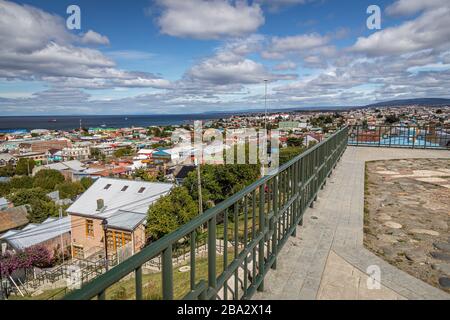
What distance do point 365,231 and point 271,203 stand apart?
5.51ft

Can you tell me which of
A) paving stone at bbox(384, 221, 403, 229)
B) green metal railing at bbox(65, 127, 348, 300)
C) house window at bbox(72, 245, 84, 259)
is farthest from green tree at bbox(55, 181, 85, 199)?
paving stone at bbox(384, 221, 403, 229)

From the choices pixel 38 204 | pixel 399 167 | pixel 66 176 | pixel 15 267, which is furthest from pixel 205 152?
pixel 66 176

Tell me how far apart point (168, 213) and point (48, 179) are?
32.2 m

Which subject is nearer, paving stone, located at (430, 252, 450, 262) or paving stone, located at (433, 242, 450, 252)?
paving stone, located at (430, 252, 450, 262)

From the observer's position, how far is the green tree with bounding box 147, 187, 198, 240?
47.1 ft

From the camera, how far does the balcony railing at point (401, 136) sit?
11.6 metres

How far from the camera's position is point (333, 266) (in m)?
2.95

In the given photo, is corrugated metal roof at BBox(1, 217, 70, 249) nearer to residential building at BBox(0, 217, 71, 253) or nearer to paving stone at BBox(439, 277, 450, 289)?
residential building at BBox(0, 217, 71, 253)

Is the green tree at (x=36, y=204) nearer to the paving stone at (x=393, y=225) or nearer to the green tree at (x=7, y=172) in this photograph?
the paving stone at (x=393, y=225)

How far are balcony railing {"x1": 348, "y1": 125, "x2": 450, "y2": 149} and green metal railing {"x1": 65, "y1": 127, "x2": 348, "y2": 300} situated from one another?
8.68m

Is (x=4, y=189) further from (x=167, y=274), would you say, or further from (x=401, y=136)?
(x=167, y=274)

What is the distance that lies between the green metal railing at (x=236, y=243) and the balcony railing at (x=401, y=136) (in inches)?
342

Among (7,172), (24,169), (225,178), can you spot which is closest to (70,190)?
(225,178)
